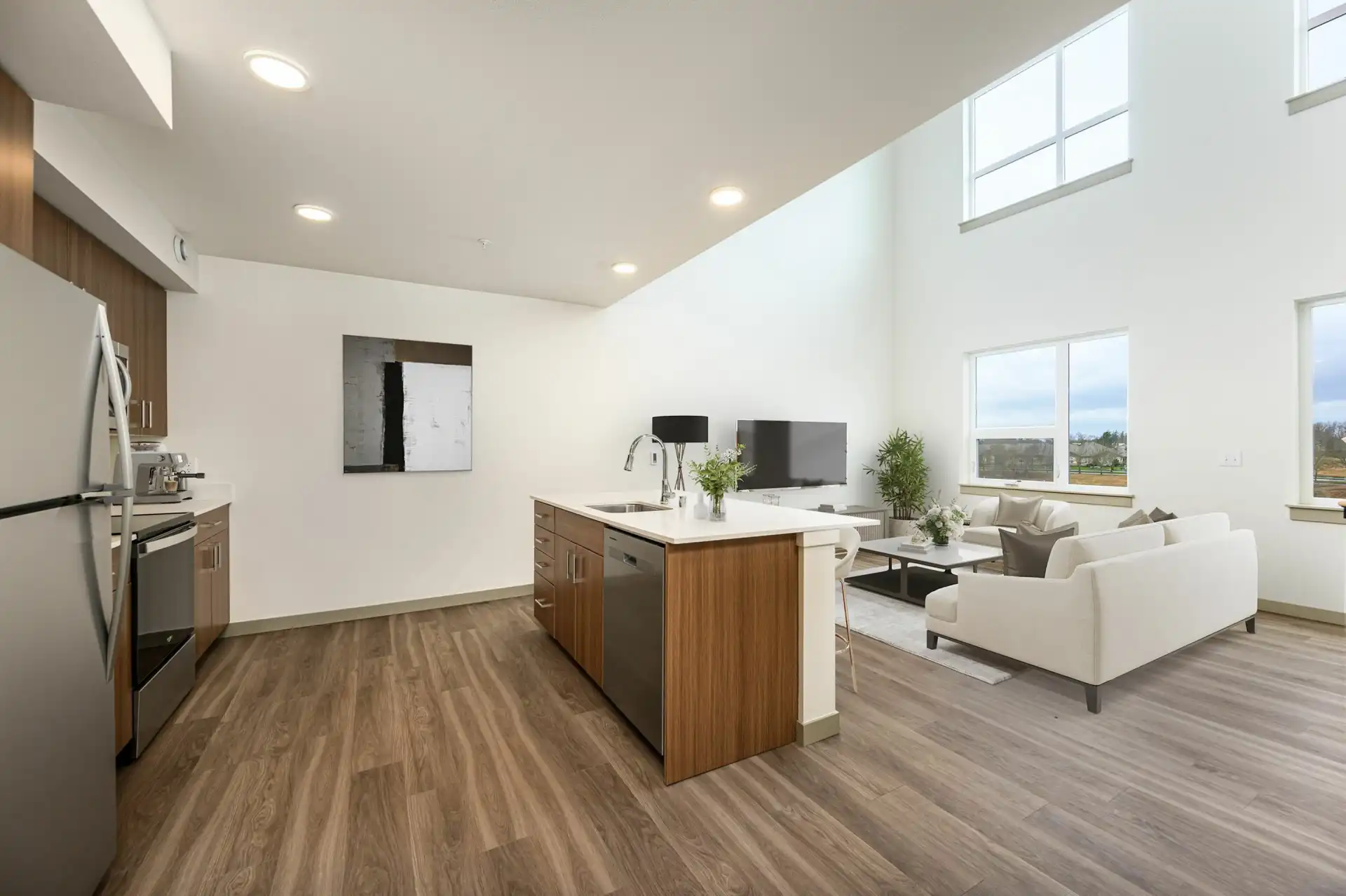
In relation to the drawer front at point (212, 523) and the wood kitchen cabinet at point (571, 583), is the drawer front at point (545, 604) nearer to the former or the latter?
the wood kitchen cabinet at point (571, 583)

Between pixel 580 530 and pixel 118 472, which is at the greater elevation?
pixel 118 472

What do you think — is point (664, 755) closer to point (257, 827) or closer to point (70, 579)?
point (257, 827)

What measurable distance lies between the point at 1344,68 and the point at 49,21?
23.3 ft

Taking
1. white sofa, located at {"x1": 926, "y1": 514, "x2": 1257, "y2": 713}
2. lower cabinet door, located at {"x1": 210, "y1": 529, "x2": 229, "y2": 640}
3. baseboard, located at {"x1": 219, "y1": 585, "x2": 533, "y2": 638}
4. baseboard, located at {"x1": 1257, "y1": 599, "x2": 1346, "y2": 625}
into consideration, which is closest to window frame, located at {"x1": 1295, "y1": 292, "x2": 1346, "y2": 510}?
baseboard, located at {"x1": 1257, "y1": 599, "x2": 1346, "y2": 625}

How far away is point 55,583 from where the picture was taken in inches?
52.5

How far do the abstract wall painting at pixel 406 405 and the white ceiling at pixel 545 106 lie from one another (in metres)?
1.06

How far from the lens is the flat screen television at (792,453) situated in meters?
5.80

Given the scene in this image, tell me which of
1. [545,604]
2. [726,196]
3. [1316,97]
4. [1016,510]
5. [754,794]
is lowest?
[754,794]

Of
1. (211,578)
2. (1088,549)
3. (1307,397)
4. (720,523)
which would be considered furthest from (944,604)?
(211,578)

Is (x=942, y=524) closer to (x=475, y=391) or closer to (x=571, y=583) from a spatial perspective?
(x=571, y=583)

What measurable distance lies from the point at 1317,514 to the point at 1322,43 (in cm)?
345

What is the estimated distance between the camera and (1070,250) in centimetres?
553

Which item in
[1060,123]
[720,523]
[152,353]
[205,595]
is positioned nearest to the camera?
[720,523]

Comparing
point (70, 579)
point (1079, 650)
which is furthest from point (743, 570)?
point (70, 579)
